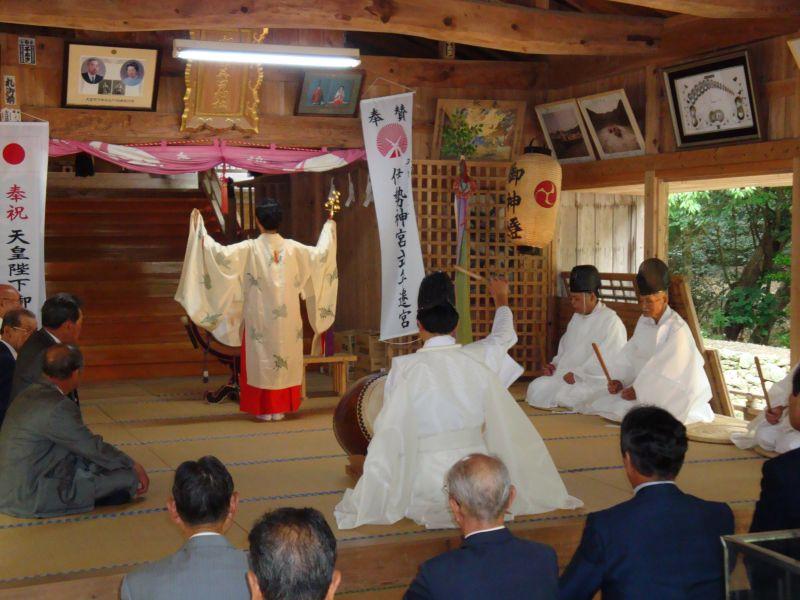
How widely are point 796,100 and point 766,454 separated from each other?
2.64 metres

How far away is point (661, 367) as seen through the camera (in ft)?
22.1

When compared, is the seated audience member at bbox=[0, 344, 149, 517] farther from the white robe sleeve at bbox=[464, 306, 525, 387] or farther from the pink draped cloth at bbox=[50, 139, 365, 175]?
the pink draped cloth at bbox=[50, 139, 365, 175]

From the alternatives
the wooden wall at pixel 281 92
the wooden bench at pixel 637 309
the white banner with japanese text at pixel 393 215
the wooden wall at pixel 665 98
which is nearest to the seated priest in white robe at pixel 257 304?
the white banner with japanese text at pixel 393 215

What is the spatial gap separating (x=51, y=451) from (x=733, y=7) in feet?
16.5

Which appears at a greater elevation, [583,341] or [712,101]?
[712,101]

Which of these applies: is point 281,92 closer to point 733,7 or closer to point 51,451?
point 733,7

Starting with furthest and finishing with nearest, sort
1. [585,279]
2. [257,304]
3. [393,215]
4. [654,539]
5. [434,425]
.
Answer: [393,215], [585,279], [257,304], [434,425], [654,539]

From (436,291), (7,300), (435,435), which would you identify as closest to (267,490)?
(435,435)

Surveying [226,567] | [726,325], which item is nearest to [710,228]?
[726,325]

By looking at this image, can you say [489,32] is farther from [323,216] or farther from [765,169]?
[323,216]

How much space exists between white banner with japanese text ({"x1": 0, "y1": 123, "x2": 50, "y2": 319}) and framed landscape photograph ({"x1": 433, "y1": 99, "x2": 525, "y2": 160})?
3.47m

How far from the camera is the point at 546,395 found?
765 centimetres

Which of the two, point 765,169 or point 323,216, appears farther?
point 323,216

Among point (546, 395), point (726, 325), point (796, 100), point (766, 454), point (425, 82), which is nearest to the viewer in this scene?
point (766, 454)
